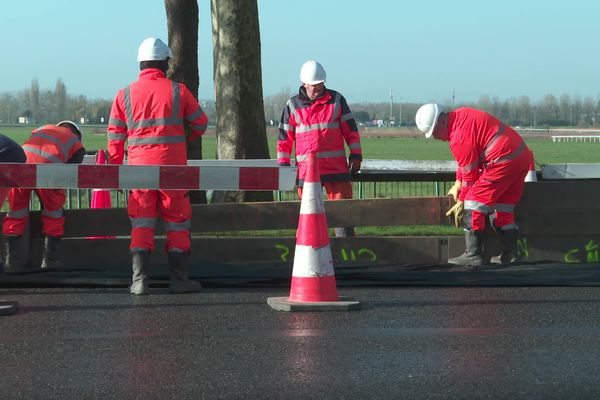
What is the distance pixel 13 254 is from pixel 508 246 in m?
4.04

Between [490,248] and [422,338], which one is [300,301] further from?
[490,248]

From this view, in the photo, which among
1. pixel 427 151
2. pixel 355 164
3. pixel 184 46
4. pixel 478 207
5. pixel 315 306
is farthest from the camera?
pixel 427 151

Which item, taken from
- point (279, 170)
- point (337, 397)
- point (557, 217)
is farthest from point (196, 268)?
point (337, 397)

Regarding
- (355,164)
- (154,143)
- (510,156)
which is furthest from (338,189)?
(154,143)

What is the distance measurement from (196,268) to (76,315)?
209cm

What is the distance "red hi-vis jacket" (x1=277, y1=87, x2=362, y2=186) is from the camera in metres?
10.6

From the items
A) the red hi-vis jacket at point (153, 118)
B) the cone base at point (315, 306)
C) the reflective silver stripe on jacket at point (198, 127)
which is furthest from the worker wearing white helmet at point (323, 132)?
the cone base at point (315, 306)

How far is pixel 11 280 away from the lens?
906 cm

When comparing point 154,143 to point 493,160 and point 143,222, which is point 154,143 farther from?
point 493,160

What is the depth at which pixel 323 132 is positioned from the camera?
10.6 metres

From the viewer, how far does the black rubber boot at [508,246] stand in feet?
32.4

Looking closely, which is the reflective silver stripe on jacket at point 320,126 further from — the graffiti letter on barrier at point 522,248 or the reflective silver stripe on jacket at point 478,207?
the graffiti letter on barrier at point 522,248

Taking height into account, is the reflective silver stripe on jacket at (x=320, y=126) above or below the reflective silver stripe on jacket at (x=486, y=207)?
above

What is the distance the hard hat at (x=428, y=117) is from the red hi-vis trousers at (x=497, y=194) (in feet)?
1.91
